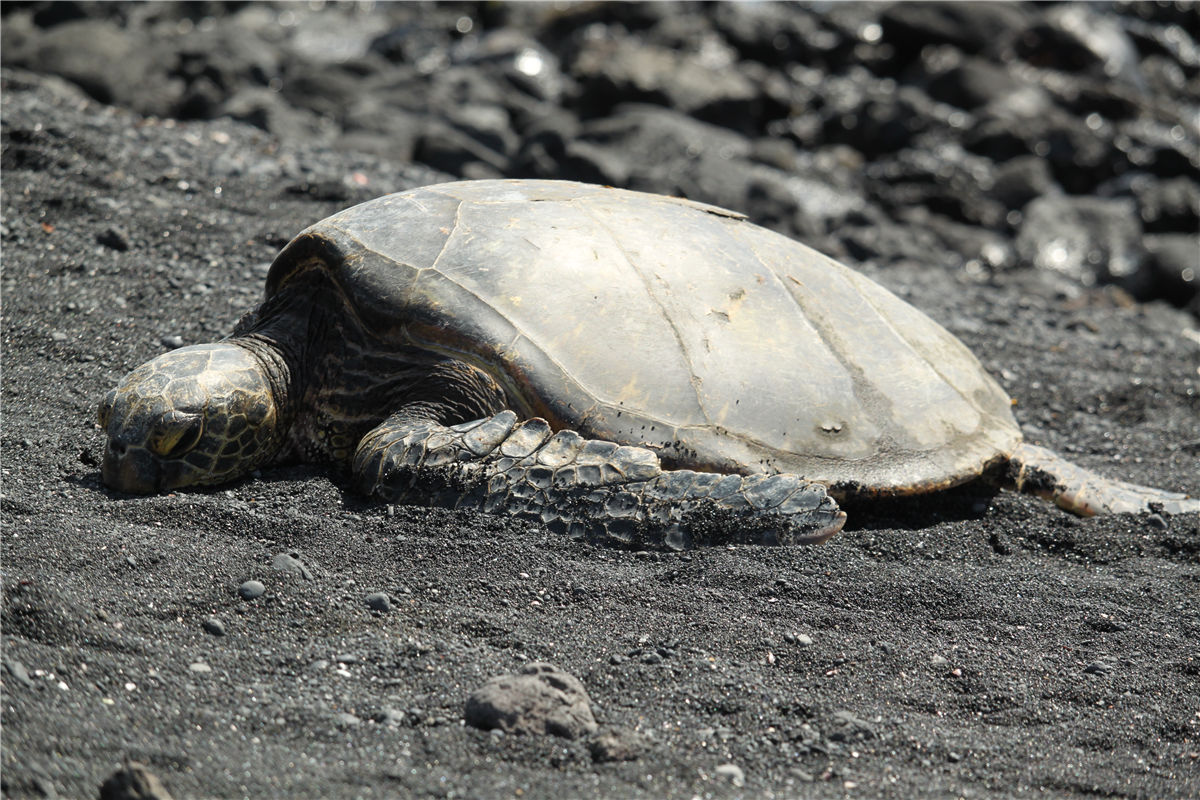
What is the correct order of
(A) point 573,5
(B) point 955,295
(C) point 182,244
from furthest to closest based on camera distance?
(A) point 573,5, (B) point 955,295, (C) point 182,244

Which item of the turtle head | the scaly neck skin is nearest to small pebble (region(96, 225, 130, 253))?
the scaly neck skin

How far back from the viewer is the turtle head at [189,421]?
2.93 meters

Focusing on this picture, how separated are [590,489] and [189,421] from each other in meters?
1.20

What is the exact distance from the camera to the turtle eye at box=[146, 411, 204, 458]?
116 inches

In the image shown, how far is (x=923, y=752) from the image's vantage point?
2.21 m

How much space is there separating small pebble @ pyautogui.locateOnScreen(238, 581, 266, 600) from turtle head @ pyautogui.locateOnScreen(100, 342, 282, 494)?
27.1 inches

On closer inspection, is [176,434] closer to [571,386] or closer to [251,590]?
[251,590]

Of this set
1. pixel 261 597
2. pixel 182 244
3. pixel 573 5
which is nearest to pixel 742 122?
pixel 573 5

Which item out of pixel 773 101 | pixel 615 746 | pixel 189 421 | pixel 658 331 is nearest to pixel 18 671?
pixel 189 421

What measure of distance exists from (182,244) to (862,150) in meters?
9.45

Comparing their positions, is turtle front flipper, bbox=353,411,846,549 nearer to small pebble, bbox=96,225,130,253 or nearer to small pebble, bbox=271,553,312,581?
small pebble, bbox=271,553,312,581

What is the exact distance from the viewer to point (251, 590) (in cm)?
247

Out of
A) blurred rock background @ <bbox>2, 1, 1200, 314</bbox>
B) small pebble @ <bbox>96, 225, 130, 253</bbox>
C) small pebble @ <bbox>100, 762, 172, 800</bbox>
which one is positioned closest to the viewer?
small pebble @ <bbox>100, 762, 172, 800</bbox>

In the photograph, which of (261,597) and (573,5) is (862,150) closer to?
(573,5)
